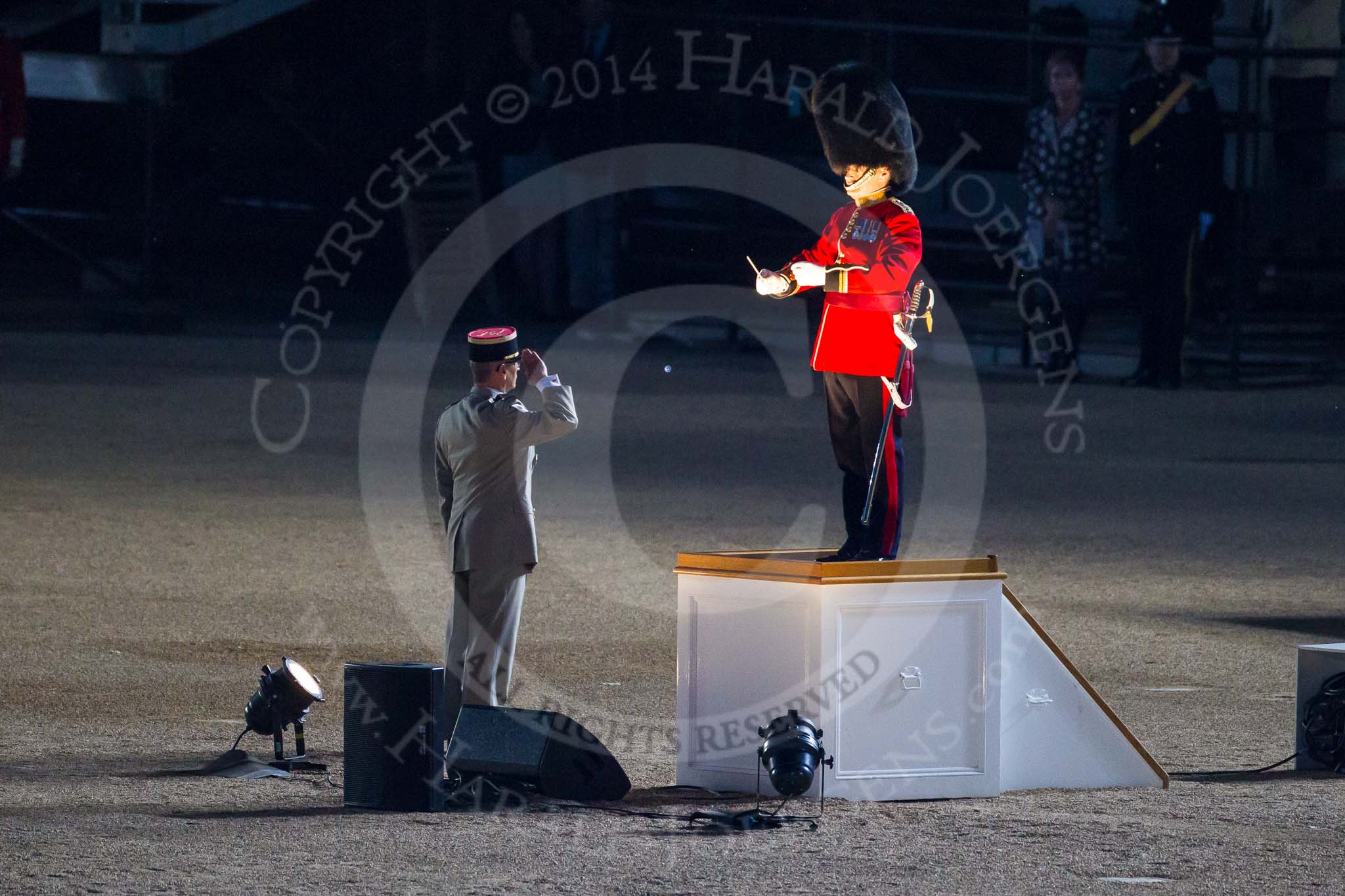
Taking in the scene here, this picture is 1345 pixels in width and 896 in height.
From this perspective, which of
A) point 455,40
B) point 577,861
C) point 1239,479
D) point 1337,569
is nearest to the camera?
point 577,861

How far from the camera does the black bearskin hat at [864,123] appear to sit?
722cm

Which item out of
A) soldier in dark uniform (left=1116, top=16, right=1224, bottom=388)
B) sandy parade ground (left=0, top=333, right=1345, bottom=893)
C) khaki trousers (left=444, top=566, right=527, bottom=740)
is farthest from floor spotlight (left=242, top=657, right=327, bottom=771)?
soldier in dark uniform (left=1116, top=16, right=1224, bottom=388)

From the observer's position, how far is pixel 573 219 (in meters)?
22.6

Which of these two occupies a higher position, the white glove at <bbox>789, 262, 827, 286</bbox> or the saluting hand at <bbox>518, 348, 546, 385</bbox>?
the white glove at <bbox>789, 262, 827, 286</bbox>

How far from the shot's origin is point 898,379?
705 centimetres

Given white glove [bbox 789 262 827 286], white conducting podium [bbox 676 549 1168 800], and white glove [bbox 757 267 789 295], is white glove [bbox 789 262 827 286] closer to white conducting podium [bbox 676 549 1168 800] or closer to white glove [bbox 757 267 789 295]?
white glove [bbox 757 267 789 295]

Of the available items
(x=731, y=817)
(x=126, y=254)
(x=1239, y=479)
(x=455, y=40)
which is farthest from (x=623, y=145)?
(x=731, y=817)

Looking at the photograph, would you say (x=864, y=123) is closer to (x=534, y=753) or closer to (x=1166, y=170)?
(x=534, y=753)

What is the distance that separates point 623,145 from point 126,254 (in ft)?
21.5

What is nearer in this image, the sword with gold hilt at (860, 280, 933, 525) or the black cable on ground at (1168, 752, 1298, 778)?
the sword with gold hilt at (860, 280, 933, 525)

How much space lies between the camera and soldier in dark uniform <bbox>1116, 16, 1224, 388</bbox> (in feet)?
61.2

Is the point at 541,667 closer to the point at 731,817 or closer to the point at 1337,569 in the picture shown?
the point at 731,817

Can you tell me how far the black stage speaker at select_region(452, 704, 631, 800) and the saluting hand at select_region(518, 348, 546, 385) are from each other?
4.37 feet

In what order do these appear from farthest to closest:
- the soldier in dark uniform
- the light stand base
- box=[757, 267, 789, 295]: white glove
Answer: the soldier in dark uniform → the light stand base → box=[757, 267, 789, 295]: white glove
